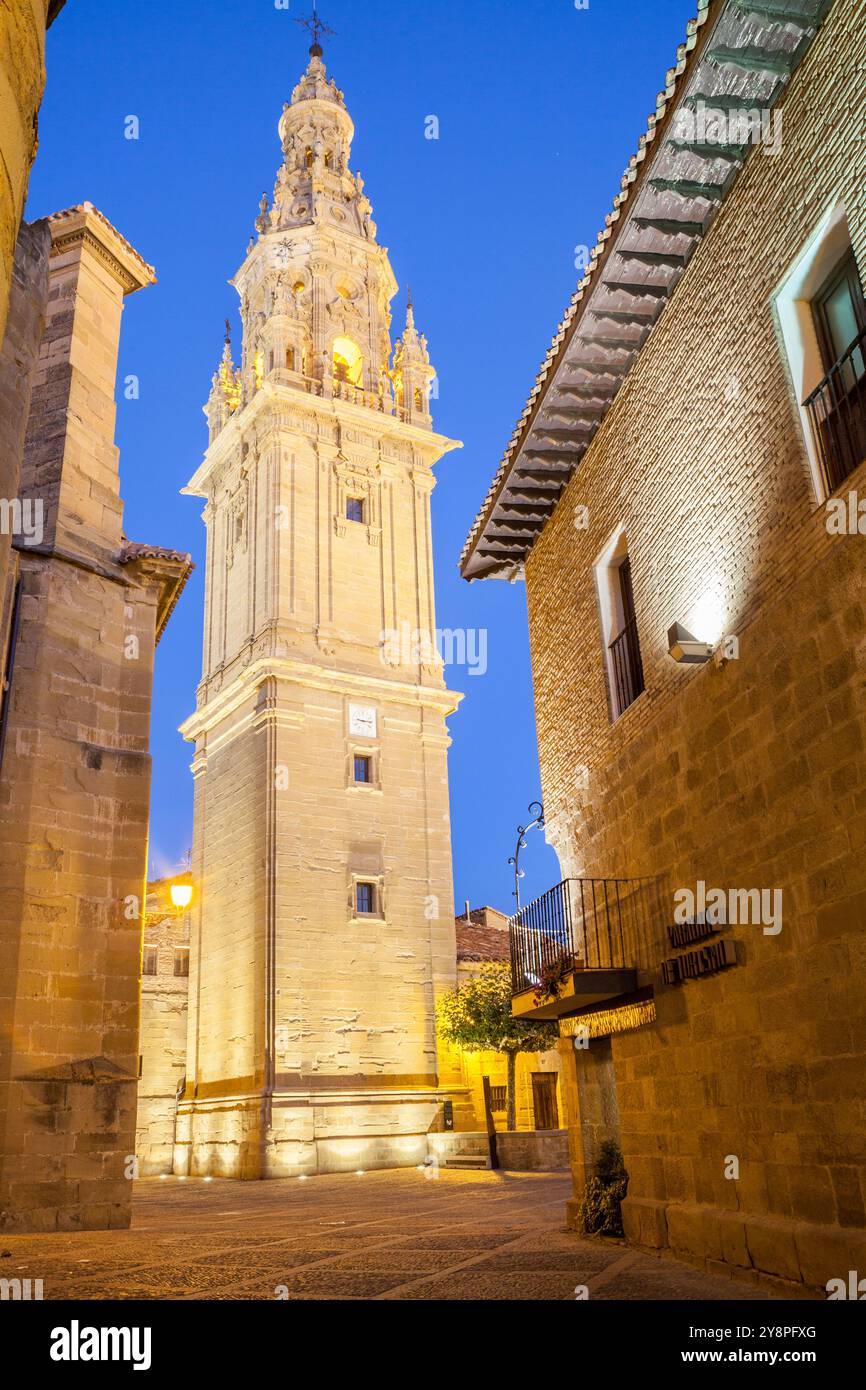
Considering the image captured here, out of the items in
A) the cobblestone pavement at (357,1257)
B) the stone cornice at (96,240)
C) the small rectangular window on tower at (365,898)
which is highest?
the stone cornice at (96,240)

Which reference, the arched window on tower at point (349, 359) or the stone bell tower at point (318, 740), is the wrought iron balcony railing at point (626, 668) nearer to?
the stone bell tower at point (318, 740)

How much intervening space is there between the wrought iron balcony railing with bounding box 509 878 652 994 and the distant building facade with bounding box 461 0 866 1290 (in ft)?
0.13

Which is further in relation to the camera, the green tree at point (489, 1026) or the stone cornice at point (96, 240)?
the green tree at point (489, 1026)

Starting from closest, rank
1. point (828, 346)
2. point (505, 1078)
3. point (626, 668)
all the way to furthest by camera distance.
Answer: point (828, 346)
point (626, 668)
point (505, 1078)

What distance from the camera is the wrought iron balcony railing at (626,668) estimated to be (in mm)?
10375

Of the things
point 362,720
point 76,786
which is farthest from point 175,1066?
point 76,786

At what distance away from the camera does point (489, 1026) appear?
2642cm

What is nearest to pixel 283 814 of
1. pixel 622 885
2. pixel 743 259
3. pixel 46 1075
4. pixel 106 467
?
pixel 106 467

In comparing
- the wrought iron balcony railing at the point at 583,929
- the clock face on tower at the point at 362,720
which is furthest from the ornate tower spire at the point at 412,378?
the wrought iron balcony railing at the point at 583,929

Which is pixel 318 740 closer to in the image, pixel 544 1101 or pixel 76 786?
pixel 544 1101

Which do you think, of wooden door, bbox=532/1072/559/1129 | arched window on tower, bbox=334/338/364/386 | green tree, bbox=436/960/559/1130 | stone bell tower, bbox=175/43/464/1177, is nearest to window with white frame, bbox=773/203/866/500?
green tree, bbox=436/960/559/1130

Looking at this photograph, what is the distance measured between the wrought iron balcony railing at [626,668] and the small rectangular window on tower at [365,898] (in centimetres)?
1880

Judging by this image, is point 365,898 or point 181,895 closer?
point 181,895

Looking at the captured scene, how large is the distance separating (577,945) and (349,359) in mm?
28866
